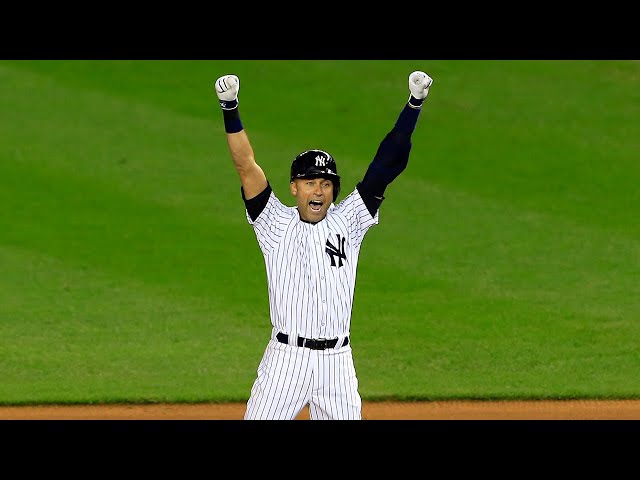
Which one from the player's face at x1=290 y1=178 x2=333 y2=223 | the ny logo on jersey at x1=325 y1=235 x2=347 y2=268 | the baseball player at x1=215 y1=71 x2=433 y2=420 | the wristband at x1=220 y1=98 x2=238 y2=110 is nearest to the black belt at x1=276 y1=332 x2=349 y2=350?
the baseball player at x1=215 y1=71 x2=433 y2=420

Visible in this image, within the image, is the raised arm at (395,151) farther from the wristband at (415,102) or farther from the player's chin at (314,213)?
the player's chin at (314,213)

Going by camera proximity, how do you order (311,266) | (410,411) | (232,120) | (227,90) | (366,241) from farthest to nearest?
1. (366,241)
2. (410,411)
3. (311,266)
4. (232,120)
5. (227,90)

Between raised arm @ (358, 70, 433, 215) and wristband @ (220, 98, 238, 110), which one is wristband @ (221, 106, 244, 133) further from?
raised arm @ (358, 70, 433, 215)

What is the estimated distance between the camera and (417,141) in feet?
50.7

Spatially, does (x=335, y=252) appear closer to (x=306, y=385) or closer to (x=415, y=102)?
(x=306, y=385)

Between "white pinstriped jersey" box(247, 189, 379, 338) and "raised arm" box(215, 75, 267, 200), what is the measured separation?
16 cm

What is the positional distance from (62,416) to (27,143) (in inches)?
256

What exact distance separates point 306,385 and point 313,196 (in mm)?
961

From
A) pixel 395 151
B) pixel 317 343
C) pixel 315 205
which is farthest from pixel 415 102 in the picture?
pixel 317 343

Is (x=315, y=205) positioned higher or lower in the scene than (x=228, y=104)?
lower

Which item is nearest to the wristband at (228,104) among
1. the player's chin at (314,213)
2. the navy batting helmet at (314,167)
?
the navy batting helmet at (314,167)

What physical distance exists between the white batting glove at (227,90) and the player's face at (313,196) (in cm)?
53

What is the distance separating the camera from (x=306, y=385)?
22.1 ft
